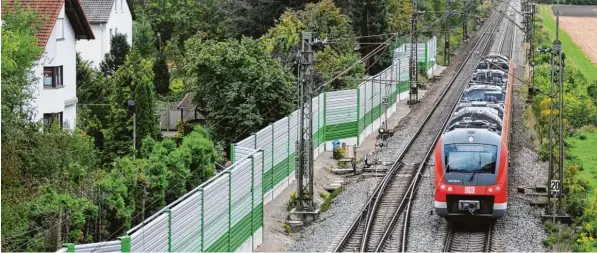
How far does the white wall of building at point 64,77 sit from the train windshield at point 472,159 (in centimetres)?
1600

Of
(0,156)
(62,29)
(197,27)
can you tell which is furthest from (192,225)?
(197,27)

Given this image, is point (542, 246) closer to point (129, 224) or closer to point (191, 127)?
point (129, 224)

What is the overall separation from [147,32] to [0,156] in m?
41.1

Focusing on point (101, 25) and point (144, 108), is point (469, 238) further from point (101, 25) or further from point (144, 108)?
point (101, 25)

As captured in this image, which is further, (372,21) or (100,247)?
(372,21)

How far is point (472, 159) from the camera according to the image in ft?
96.9

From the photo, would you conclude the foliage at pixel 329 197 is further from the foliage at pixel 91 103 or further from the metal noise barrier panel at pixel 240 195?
the foliage at pixel 91 103

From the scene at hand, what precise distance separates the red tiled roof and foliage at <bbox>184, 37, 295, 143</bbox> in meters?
4.85

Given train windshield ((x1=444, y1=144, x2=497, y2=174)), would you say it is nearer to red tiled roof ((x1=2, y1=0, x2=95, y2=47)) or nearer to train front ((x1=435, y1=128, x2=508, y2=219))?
train front ((x1=435, y1=128, x2=508, y2=219))

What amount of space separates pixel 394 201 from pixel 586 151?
17.4m

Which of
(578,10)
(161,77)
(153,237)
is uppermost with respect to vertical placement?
(578,10)

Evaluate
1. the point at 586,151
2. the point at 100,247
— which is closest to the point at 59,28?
the point at 100,247

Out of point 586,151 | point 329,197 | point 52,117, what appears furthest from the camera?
point 586,151

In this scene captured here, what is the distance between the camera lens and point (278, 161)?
122 feet
